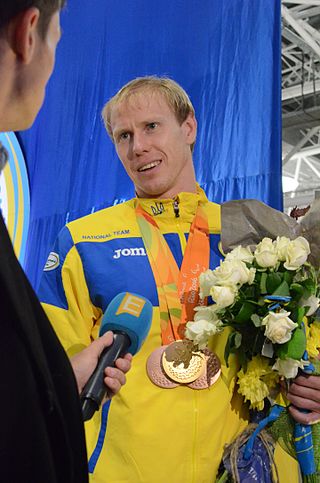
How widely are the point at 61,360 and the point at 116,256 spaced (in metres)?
0.84

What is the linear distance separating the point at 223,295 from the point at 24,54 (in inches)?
30.0

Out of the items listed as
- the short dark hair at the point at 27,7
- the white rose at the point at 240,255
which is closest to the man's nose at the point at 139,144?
the white rose at the point at 240,255

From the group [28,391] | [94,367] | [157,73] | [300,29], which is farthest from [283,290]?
[300,29]

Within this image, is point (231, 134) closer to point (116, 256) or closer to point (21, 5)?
point (116, 256)

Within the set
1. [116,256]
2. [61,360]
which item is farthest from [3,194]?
[61,360]

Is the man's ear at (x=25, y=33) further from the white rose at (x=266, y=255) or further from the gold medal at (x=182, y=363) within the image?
the gold medal at (x=182, y=363)

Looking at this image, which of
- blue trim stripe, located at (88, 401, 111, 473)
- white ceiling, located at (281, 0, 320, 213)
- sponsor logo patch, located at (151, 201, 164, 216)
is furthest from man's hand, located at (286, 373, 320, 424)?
white ceiling, located at (281, 0, 320, 213)

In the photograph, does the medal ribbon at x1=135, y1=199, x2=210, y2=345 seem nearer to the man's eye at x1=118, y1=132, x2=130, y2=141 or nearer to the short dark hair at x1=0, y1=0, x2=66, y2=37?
the man's eye at x1=118, y1=132, x2=130, y2=141

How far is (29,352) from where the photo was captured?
0.56 m

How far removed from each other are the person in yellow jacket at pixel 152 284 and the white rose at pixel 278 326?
0.74ft

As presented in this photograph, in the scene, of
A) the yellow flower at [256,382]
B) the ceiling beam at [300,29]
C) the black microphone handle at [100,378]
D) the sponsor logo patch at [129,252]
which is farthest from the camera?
the ceiling beam at [300,29]

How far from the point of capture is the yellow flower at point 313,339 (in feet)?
4.37

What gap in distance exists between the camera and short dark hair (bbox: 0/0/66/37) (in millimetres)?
561

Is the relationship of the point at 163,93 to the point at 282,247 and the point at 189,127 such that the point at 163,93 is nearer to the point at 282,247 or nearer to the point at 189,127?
the point at 189,127
